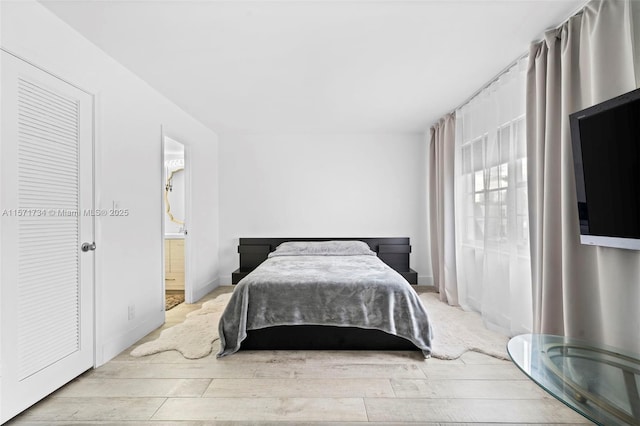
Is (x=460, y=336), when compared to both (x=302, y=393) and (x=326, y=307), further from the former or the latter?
(x=302, y=393)

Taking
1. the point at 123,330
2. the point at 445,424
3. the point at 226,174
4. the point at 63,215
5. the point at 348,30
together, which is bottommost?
the point at 445,424

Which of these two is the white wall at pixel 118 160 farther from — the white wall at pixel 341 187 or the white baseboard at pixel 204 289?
the white wall at pixel 341 187

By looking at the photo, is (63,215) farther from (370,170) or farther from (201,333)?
(370,170)

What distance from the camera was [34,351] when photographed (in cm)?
181

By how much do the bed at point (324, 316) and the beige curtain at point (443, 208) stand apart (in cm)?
148

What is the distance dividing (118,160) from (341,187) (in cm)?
292

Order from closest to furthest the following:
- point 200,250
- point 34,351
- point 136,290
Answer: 1. point 34,351
2. point 136,290
3. point 200,250

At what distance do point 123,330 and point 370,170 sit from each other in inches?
140

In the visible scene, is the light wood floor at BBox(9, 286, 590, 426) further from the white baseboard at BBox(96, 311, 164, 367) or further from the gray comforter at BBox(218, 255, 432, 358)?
the gray comforter at BBox(218, 255, 432, 358)

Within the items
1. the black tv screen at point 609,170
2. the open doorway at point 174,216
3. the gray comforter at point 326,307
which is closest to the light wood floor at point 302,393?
the gray comforter at point 326,307

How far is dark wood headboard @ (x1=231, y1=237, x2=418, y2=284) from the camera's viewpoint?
177 inches

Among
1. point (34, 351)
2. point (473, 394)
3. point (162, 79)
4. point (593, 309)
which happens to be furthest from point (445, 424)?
point (162, 79)

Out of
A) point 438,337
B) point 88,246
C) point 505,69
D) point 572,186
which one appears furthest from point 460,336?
point 88,246

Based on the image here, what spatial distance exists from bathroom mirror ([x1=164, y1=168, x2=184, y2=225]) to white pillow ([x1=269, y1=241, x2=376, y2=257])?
2.17m
